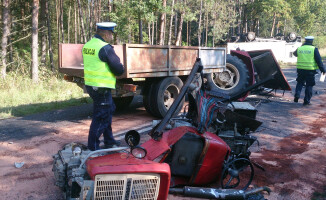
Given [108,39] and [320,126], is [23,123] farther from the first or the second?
[320,126]

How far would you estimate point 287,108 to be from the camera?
855 cm

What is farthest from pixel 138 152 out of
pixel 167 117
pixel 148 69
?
pixel 148 69

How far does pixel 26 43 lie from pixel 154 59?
18773 millimetres

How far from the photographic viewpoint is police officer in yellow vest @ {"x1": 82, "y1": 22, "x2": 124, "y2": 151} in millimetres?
4105

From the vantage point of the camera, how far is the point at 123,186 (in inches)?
97.0

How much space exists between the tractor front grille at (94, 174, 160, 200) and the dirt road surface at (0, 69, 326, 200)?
3.11ft

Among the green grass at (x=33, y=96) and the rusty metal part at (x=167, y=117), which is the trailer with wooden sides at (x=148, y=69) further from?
the rusty metal part at (x=167, y=117)

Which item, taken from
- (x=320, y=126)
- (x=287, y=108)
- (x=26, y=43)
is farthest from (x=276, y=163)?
(x=26, y=43)

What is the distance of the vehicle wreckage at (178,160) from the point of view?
98.0 inches

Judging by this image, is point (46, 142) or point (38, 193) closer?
point (38, 193)

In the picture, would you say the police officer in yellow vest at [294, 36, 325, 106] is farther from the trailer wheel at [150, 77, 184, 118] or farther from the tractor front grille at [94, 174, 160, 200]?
the tractor front grille at [94, 174, 160, 200]

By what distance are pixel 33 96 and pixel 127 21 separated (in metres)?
9.14

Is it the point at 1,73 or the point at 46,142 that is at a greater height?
the point at 1,73

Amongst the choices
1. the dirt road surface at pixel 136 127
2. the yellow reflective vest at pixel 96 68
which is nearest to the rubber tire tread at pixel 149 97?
the dirt road surface at pixel 136 127
